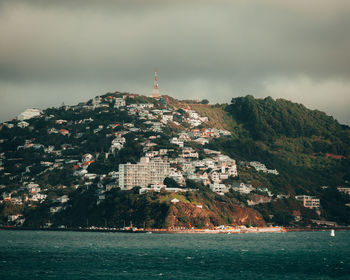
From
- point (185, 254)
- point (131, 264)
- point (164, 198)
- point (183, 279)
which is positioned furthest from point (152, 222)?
point (183, 279)

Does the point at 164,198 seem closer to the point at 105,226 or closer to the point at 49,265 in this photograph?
the point at 105,226

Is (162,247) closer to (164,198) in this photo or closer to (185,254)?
(185,254)

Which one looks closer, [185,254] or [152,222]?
[185,254]

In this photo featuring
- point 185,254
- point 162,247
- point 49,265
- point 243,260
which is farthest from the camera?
point 162,247

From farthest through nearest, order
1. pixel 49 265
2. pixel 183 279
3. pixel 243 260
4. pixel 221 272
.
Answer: pixel 243 260 < pixel 49 265 < pixel 221 272 < pixel 183 279

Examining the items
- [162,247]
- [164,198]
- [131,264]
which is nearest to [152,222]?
[164,198]

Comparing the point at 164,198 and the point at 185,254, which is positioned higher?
the point at 164,198
